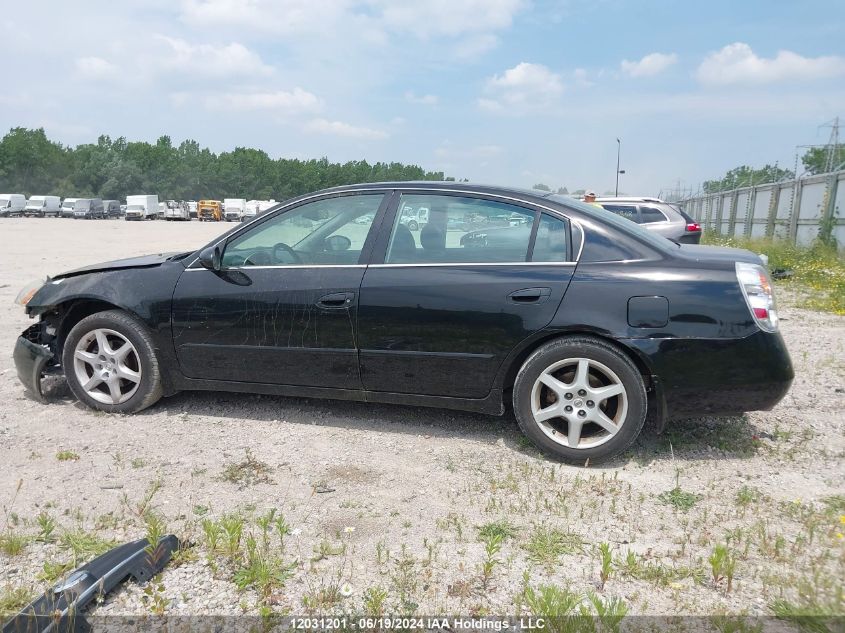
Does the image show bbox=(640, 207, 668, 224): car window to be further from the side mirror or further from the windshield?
the side mirror

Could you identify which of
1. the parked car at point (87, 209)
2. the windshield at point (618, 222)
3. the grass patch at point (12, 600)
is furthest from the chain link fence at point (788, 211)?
the parked car at point (87, 209)

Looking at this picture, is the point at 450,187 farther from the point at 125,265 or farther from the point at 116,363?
the point at 116,363

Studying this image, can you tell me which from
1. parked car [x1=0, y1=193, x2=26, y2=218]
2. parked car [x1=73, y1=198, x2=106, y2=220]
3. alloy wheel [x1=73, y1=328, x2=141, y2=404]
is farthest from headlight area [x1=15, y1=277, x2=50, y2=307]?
parked car [x1=73, y1=198, x2=106, y2=220]

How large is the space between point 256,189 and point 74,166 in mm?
31824

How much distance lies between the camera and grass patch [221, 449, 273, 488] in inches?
139

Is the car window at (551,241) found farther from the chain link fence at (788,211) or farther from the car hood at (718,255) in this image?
the chain link fence at (788,211)

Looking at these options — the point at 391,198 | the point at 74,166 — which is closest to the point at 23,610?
the point at 391,198

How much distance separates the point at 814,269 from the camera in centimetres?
1302

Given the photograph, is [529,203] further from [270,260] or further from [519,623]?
[519,623]

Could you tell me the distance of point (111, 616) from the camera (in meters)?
2.39

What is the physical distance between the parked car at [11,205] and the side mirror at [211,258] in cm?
6556

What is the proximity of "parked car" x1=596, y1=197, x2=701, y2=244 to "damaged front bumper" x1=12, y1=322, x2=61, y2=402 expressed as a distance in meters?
10.1

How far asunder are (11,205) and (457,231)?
6731cm

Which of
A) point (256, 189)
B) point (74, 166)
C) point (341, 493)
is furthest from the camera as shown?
point (256, 189)
